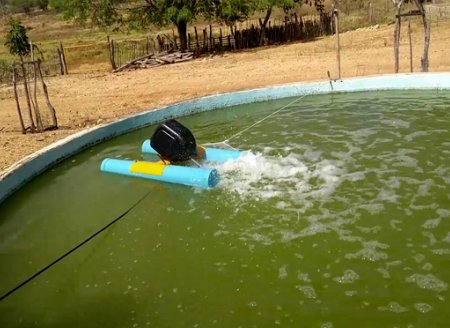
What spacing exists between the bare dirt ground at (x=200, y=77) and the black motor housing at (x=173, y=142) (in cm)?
281

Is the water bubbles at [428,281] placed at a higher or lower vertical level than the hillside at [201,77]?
lower

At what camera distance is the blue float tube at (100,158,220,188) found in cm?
737

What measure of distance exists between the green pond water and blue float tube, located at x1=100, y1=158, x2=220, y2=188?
14 centimetres

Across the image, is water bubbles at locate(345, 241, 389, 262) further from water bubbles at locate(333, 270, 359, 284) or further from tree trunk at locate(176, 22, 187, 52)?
Answer: tree trunk at locate(176, 22, 187, 52)

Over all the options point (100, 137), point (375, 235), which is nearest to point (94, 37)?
point (100, 137)

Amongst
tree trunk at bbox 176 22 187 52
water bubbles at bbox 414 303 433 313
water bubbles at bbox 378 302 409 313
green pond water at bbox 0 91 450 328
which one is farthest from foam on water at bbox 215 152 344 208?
tree trunk at bbox 176 22 187 52

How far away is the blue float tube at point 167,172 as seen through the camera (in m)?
7.37

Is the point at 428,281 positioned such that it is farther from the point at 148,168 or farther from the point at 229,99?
the point at 229,99

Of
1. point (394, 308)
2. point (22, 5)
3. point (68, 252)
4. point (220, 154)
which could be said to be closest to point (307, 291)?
point (394, 308)

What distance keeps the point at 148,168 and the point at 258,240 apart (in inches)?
111

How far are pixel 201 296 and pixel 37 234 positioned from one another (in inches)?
114

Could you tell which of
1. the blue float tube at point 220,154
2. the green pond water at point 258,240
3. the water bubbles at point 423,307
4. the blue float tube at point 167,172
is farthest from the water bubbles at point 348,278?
the blue float tube at point 220,154

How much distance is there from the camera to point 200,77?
16797mm

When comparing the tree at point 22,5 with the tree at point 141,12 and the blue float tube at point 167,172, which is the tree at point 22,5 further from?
the blue float tube at point 167,172
